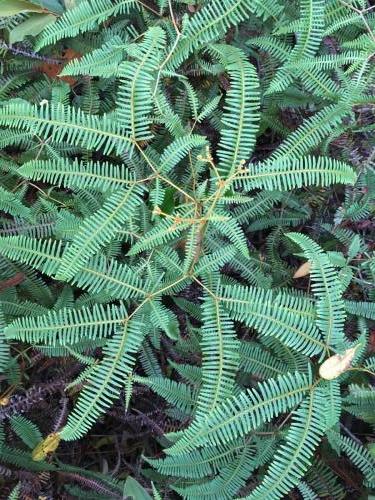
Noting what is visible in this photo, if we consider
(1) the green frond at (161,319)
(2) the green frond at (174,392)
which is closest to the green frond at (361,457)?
(2) the green frond at (174,392)

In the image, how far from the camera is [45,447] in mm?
2363

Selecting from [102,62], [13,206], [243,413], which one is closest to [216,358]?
[243,413]

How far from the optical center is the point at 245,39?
2635mm

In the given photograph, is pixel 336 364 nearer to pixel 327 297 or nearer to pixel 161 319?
pixel 327 297

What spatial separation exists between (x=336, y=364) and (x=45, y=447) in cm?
129

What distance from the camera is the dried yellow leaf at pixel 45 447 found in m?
2.35

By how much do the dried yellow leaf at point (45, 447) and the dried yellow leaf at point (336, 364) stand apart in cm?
115

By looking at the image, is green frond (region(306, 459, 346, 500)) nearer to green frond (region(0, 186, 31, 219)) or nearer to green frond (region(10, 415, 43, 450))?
green frond (region(10, 415, 43, 450))

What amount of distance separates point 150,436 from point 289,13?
2.12 m

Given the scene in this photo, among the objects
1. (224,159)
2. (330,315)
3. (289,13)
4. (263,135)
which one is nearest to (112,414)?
(330,315)

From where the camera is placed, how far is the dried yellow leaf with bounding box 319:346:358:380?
2.08 metres

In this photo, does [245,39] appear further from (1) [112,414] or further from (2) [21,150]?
(1) [112,414]

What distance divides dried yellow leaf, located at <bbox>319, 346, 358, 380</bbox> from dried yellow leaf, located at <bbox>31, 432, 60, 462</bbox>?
1154 millimetres

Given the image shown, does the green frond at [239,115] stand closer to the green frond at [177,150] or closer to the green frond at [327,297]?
the green frond at [177,150]
